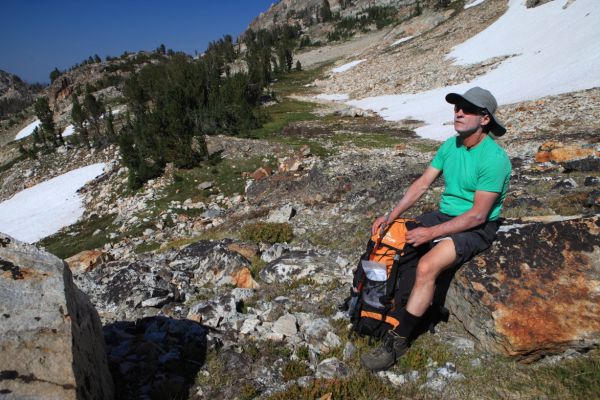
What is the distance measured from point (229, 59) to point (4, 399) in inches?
4050

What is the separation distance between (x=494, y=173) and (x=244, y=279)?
15.9 ft

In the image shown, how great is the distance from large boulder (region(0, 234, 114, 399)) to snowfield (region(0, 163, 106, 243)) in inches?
827

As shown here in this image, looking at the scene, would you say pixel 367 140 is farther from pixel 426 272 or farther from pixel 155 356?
pixel 155 356

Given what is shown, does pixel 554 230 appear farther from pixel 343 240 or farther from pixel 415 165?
pixel 415 165

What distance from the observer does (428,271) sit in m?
4.29

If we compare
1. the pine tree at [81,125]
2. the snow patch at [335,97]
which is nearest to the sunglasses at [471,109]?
the pine tree at [81,125]

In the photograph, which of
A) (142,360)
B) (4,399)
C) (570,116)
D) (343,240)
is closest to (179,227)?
(343,240)

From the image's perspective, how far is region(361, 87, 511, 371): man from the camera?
4223 mm

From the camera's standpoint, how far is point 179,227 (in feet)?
51.5

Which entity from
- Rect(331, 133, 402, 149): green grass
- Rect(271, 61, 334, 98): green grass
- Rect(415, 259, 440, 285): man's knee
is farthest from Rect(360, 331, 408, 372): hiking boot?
Rect(271, 61, 334, 98): green grass

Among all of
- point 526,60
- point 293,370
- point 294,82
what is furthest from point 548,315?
point 294,82

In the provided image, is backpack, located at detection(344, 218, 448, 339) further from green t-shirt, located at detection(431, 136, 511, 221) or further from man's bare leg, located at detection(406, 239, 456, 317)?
green t-shirt, located at detection(431, 136, 511, 221)

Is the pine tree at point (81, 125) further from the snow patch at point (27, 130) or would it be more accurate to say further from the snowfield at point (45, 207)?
the snow patch at point (27, 130)

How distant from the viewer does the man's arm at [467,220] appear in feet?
14.0
